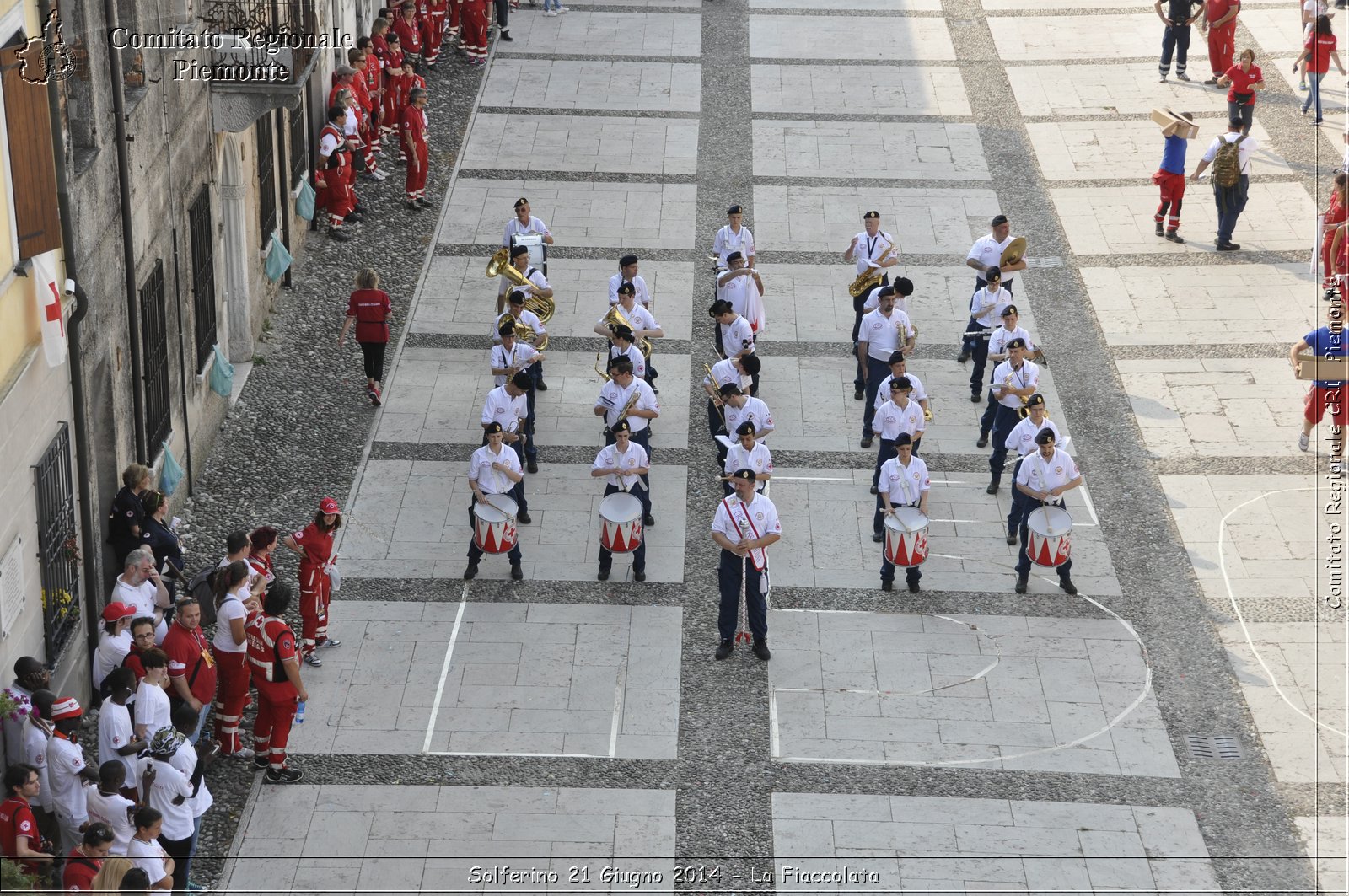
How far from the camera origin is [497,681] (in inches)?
602

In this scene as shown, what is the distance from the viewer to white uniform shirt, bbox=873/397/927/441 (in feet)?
55.7

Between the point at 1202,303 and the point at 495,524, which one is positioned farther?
the point at 1202,303

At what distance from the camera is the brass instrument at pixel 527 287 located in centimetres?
1938

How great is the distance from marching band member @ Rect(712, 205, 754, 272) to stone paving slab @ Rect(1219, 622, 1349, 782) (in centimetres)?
734

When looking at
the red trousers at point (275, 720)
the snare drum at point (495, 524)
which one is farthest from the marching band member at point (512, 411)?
the red trousers at point (275, 720)

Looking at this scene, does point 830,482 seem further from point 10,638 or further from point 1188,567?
point 10,638

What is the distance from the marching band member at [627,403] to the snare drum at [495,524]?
1465 mm

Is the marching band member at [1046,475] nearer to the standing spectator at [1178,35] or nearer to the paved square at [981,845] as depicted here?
the paved square at [981,845]

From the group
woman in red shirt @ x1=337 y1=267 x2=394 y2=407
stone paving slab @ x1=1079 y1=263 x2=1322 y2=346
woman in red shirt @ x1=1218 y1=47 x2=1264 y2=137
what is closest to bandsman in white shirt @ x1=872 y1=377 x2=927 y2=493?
stone paving slab @ x1=1079 y1=263 x2=1322 y2=346

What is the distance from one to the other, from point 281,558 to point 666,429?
4.65m

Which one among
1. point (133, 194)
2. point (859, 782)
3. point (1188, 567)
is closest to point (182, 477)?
point (133, 194)

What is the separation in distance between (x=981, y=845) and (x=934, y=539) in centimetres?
470

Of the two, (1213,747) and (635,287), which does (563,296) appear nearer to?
(635,287)

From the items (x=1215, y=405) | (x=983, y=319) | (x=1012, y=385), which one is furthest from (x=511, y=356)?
(x=1215, y=405)
